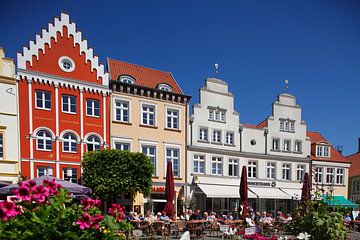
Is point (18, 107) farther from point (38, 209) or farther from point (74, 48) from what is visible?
point (38, 209)

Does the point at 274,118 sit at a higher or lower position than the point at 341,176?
higher

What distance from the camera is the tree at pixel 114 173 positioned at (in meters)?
16.3

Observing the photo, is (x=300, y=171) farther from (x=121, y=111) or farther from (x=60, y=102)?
(x=60, y=102)

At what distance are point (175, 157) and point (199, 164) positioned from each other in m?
2.21

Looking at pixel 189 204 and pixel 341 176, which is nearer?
pixel 189 204

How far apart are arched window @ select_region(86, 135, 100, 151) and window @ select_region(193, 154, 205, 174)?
25.2 feet

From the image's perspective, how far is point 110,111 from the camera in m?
19.0

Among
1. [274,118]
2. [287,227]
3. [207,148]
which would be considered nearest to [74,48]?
[207,148]

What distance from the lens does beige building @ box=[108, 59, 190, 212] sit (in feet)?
63.6

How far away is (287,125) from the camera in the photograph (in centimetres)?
2669

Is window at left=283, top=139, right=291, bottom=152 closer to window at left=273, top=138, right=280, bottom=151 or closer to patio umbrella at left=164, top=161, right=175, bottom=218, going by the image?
window at left=273, top=138, right=280, bottom=151

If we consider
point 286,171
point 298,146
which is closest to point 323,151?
point 298,146

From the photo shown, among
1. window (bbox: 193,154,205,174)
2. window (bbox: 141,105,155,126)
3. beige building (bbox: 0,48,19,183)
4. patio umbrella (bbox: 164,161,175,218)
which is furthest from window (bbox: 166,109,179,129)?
beige building (bbox: 0,48,19,183)

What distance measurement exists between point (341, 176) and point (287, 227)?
26216 mm
